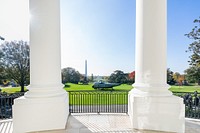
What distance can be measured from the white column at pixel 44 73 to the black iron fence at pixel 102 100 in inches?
162

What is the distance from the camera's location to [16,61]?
92.4ft

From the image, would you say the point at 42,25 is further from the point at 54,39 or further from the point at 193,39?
the point at 193,39

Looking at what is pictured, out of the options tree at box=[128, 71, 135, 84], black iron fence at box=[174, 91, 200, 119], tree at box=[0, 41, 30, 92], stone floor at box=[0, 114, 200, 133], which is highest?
tree at box=[0, 41, 30, 92]

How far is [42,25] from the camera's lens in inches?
278

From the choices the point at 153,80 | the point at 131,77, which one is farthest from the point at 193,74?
the point at 153,80

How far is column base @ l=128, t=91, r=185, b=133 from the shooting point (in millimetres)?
6777

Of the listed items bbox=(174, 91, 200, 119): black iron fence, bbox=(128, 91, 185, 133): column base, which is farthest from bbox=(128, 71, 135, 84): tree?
bbox=(128, 91, 185, 133): column base

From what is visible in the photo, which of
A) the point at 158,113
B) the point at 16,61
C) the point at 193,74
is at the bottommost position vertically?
the point at 158,113

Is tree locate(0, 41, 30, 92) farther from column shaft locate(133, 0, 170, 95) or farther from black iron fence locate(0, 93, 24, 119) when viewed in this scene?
column shaft locate(133, 0, 170, 95)

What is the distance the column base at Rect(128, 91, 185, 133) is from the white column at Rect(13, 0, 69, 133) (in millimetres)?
3020

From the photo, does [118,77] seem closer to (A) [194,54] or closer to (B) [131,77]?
(B) [131,77]

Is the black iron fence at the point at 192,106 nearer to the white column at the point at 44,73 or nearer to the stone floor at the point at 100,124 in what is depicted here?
the stone floor at the point at 100,124

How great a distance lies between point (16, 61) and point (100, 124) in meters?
24.7

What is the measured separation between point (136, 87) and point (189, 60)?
654 inches
